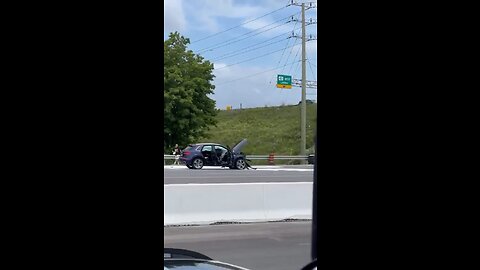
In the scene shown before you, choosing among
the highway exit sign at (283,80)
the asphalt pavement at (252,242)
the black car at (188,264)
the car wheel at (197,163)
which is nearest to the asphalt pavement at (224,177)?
the car wheel at (197,163)

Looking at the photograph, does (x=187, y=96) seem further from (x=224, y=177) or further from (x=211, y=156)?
(x=224, y=177)

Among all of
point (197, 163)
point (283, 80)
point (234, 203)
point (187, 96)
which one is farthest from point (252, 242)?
point (283, 80)

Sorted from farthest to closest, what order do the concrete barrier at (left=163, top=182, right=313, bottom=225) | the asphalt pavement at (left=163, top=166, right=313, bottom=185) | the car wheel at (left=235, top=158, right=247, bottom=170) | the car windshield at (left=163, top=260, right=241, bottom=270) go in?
the car wheel at (left=235, top=158, right=247, bottom=170), the asphalt pavement at (left=163, top=166, right=313, bottom=185), the concrete barrier at (left=163, top=182, right=313, bottom=225), the car windshield at (left=163, top=260, right=241, bottom=270)

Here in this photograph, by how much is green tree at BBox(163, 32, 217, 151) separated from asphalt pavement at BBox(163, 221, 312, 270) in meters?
19.8

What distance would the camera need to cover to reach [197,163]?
28.0 meters

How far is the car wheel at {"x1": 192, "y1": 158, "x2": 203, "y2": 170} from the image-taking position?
27859 mm

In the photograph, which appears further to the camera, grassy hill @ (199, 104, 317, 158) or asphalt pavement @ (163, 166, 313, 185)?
grassy hill @ (199, 104, 317, 158)

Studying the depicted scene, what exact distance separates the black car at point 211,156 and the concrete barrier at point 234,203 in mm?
14948

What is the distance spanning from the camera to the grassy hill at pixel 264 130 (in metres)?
43.1

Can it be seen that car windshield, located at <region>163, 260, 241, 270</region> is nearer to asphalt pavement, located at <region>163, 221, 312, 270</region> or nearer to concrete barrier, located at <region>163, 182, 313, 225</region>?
asphalt pavement, located at <region>163, 221, 312, 270</region>

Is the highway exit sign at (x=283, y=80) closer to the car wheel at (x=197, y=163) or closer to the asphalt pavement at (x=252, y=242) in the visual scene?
the car wheel at (x=197, y=163)

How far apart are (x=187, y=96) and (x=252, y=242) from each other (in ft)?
79.7

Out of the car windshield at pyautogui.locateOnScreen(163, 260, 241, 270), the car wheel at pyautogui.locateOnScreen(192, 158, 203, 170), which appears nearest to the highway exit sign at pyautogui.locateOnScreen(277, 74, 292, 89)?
the car wheel at pyautogui.locateOnScreen(192, 158, 203, 170)
